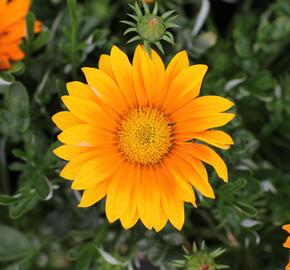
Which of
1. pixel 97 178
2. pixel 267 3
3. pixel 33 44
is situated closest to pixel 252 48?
pixel 267 3

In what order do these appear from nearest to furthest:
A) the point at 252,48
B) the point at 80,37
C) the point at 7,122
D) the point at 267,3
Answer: the point at 7,122, the point at 80,37, the point at 252,48, the point at 267,3

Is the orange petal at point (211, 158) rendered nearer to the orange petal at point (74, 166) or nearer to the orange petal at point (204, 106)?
the orange petal at point (204, 106)

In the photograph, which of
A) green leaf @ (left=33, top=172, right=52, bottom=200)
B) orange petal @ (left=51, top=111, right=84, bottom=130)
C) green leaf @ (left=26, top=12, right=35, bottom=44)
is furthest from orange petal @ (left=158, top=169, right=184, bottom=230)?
green leaf @ (left=26, top=12, right=35, bottom=44)

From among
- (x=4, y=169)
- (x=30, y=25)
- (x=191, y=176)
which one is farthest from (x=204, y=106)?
(x=4, y=169)

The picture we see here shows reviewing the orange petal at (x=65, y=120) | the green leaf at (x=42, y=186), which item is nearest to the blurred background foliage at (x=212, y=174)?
the green leaf at (x=42, y=186)

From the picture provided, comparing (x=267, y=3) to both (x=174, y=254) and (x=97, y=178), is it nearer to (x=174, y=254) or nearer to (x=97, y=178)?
(x=174, y=254)

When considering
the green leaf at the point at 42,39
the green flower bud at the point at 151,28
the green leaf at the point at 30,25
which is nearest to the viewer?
the green flower bud at the point at 151,28

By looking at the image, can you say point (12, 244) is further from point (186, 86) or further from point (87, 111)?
point (186, 86)
